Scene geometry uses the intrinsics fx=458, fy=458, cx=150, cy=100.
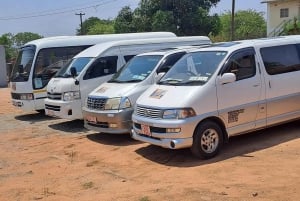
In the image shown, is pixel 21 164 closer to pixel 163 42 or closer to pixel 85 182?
pixel 85 182

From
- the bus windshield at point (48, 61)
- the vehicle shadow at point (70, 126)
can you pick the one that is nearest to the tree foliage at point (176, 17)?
the bus windshield at point (48, 61)

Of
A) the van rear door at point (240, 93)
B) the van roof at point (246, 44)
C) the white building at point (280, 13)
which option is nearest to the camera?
the van rear door at point (240, 93)

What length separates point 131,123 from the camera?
30.3 feet

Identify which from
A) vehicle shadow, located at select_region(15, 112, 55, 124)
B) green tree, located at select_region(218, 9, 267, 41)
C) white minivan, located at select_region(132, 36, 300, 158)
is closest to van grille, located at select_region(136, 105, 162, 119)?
white minivan, located at select_region(132, 36, 300, 158)

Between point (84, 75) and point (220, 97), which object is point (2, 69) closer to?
point (84, 75)

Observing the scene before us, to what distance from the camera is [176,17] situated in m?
38.8

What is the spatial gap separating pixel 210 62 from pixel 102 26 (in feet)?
218

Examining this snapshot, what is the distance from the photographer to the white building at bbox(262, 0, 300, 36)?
41.4m

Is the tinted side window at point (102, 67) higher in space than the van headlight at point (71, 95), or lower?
higher

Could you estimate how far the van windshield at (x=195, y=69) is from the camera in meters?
8.02

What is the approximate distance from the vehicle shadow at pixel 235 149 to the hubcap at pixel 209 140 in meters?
0.18

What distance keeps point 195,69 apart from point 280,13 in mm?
37449

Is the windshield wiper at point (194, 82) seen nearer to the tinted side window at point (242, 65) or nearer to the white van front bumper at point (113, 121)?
the tinted side window at point (242, 65)

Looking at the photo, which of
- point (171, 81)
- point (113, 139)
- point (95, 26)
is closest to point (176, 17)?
point (113, 139)
